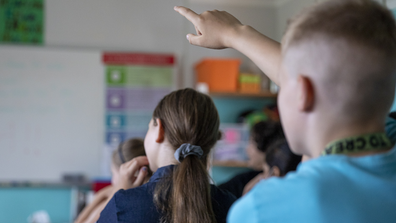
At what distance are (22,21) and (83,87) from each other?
0.68m

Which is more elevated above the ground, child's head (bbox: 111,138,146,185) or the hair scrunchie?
the hair scrunchie

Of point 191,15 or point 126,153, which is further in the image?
point 126,153

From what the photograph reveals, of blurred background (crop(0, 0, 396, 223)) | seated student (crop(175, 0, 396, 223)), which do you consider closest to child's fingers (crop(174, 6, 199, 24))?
seated student (crop(175, 0, 396, 223))

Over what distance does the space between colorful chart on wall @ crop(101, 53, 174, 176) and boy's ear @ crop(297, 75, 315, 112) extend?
2536 millimetres

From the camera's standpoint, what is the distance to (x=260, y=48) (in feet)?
2.00

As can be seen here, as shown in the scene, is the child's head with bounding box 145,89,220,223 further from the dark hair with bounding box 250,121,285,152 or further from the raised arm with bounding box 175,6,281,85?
the dark hair with bounding box 250,121,285,152

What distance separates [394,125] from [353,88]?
7.7 inches

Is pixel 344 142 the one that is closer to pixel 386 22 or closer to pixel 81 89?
pixel 386 22

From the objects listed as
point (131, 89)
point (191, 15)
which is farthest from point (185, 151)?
point (131, 89)

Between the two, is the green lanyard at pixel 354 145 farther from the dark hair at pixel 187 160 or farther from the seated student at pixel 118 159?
the seated student at pixel 118 159

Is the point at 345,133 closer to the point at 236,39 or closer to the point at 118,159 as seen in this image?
the point at 236,39

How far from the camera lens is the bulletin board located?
271 centimetres

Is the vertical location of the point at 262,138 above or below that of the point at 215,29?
below

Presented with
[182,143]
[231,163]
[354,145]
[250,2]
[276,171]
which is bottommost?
[231,163]
